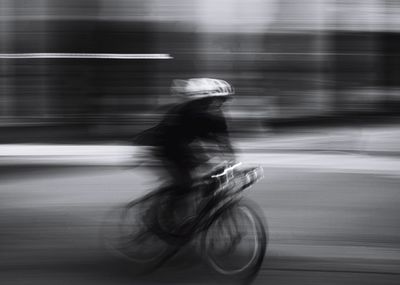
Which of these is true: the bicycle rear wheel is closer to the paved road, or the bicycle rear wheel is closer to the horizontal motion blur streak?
the paved road

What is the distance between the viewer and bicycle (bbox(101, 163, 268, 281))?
5.50 meters

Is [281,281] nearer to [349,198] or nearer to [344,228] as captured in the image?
[344,228]

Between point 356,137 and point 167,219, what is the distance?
9051mm

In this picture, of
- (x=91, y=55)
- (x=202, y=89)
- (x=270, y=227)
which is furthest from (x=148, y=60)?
(x=202, y=89)

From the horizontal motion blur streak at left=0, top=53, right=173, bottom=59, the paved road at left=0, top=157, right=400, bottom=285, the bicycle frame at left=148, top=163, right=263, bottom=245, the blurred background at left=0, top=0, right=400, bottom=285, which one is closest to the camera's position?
the bicycle frame at left=148, top=163, right=263, bottom=245

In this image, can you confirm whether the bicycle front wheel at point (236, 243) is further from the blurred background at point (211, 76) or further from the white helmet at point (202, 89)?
the blurred background at point (211, 76)

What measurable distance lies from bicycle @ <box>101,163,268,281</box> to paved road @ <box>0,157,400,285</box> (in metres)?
0.15

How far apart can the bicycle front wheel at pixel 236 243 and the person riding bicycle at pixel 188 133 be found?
1.35ft

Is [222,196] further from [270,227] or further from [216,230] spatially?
[270,227]

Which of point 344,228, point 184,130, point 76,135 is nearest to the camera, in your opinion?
point 184,130

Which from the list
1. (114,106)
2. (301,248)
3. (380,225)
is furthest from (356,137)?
(301,248)

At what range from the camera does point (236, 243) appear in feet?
18.1

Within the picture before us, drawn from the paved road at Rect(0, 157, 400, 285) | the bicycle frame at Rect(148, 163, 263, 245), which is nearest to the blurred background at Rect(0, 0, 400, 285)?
the paved road at Rect(0, 157, 400, 285)

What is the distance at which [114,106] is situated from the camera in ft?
44.8
